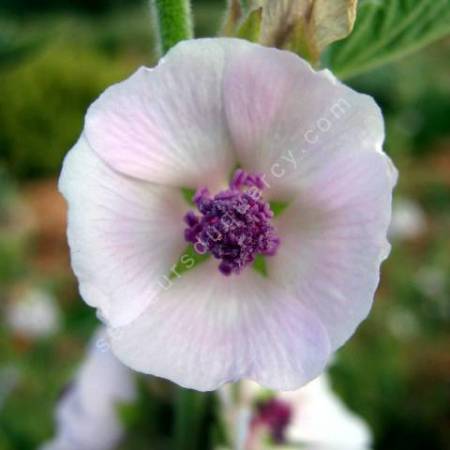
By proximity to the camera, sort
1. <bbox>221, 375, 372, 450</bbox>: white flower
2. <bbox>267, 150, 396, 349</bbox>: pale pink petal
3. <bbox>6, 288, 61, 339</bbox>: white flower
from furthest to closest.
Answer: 1. <bbox>6, 288, 61, 339</bbox>: white flower
2. <bbox>221, 375, 372, 450</bbox>: white flower
3. <bbox>267, 150, 396, 349</bbox>: pale pink petal

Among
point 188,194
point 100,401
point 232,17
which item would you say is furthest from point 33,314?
point 232,17

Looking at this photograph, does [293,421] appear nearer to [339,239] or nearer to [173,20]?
[339,239]

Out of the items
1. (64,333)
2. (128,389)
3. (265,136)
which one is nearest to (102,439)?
(128,389)

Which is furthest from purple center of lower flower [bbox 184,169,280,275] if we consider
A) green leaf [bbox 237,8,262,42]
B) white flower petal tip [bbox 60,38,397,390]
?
green leaf [bbox 237,8,262,42]

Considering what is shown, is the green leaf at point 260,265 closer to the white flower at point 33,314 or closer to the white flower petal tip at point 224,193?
the white flower petal tip at point 224,193

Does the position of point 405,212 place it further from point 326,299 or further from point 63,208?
point 63,208

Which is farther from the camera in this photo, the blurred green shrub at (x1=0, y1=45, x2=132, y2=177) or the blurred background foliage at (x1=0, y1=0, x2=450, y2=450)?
the blurred green shrub at (x1=0, y1=45, x2=132, y2=177)

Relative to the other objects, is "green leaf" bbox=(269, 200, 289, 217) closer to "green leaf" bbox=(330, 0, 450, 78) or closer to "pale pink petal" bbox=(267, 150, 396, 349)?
"pale pink petal" bbox=(267, 150, 396, 349)
